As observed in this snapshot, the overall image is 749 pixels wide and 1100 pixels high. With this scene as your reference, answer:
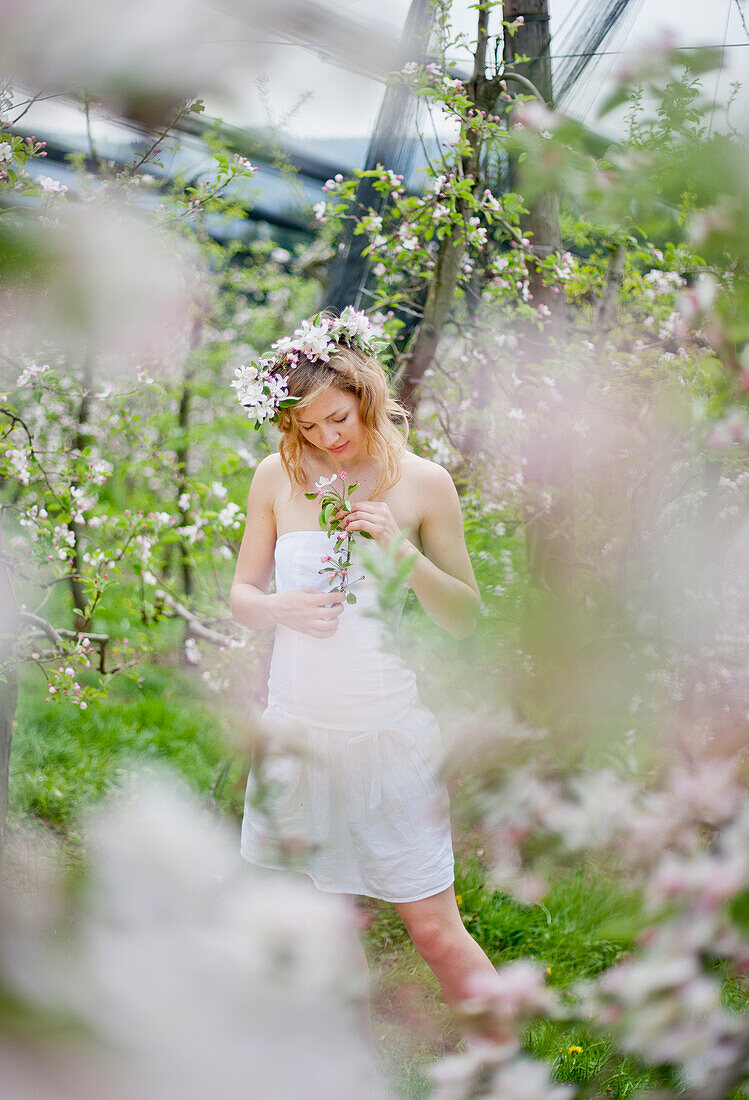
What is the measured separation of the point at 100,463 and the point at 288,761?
79.0 inches

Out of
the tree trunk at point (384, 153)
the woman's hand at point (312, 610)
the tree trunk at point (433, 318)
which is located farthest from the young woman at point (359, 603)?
the tree trunk at point (433, 318)

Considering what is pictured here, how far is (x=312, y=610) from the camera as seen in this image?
1318 millimetres

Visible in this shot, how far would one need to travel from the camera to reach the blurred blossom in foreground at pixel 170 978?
243mm

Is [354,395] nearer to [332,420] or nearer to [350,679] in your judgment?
[332,420]

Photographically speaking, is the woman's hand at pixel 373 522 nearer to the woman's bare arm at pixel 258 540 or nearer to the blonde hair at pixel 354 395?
the blonde hair at pixel 354 395

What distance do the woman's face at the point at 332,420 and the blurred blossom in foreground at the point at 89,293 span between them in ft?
3.72

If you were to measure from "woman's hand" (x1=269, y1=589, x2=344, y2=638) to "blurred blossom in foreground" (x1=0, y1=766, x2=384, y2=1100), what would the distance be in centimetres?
93

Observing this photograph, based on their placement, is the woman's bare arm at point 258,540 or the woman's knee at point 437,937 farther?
the woman's bare arm at point 258,540

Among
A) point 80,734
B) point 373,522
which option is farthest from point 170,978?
point 80,734

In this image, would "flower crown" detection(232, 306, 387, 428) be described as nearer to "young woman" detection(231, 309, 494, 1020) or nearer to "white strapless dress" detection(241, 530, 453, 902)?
"young woman" detection(231, 309, 494, 1020)

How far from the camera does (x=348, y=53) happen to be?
1.07ft

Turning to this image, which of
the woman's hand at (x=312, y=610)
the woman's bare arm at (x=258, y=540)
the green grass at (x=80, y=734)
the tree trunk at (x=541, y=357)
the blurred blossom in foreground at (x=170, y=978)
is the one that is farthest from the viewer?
the green grass at (x=80, y=734)

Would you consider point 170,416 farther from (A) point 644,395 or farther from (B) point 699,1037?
(B) point 699,1037

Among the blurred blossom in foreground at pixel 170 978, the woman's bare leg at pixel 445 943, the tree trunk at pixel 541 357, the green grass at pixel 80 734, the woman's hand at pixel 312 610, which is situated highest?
the tree trunk at pixel 541 357
